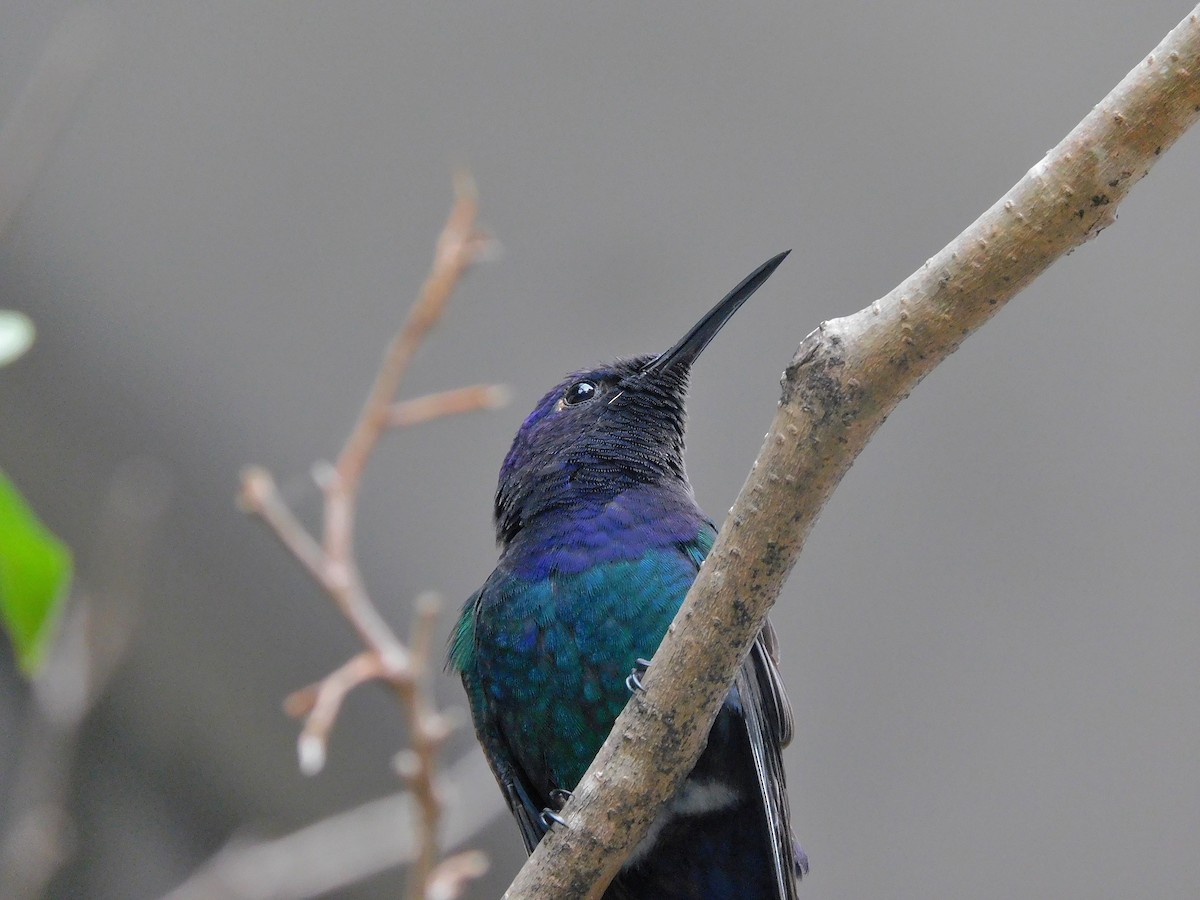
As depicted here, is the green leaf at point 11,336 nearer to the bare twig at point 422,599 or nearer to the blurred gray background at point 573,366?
the bare twig at point 422,599

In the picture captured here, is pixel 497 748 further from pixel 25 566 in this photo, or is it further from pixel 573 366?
pixel 573 366

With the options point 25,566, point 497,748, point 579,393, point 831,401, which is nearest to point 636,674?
point 497,748

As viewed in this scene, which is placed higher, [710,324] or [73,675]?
[73,675]

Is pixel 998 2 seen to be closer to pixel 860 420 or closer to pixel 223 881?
pixel 860 420

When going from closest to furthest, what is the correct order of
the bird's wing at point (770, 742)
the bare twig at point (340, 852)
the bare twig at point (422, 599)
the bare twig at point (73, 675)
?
the bare twig at point (422, 599) → the bird's wing at point (770, 742) → the bare twig at point (73, 675) → the bare twig at point (340, 852)

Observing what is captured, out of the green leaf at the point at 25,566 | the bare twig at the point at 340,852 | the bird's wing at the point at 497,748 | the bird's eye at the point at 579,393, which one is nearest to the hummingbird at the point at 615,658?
the bird's wing at the point at 497,748

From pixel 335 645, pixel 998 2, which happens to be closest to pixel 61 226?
pixel 335 645
